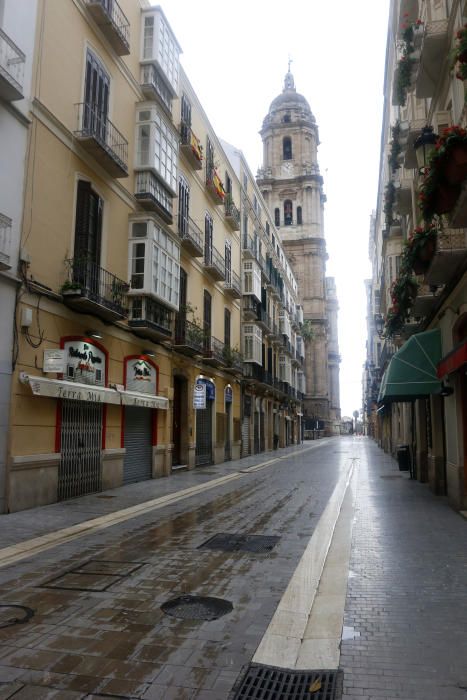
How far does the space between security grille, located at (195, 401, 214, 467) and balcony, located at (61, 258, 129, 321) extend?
9.21 meters

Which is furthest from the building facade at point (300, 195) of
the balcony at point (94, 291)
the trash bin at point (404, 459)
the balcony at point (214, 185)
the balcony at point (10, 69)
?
the balcony at point (10, 69)

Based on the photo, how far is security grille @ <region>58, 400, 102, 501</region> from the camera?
39.9 ft

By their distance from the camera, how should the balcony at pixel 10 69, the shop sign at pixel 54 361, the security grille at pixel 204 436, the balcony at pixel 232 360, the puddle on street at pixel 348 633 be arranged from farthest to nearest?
the balcony at pixel 232 360 < the security grille at pixel 204 436 < the shop sign at pixel 54 361 < the balcony at pixel 10 69 < the puddle on street at pixel 348 633

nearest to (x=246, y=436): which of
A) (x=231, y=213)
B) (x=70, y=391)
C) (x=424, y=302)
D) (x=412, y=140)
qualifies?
(x=231, y=213)

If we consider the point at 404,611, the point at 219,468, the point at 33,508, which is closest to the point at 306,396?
the point at 219,468

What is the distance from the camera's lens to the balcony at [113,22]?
532 inches

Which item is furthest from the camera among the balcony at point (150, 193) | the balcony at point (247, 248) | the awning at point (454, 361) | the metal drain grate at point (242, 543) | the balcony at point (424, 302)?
the balcony at point (247, 248)

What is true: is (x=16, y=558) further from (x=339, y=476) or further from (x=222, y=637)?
(x=339, y=476)

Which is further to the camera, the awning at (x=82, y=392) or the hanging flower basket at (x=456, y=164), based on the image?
the awning at (x=82, y=392)

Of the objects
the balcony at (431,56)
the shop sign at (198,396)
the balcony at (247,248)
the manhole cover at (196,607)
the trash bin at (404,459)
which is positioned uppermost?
the balcony at (247,248)

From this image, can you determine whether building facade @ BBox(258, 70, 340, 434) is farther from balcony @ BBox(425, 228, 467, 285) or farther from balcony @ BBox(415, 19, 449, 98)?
balcony @ BBox(425, 228, 467, 285)

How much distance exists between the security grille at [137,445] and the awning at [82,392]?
28.8 inches

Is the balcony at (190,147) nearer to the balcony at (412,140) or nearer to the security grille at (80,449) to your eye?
the balcony at (412,140)

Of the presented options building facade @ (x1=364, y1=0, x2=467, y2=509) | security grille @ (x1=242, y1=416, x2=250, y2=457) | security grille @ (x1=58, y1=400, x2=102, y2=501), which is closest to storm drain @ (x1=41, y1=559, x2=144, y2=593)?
security grille @ (x1=58, y1=400, x2=102, y2=501)
